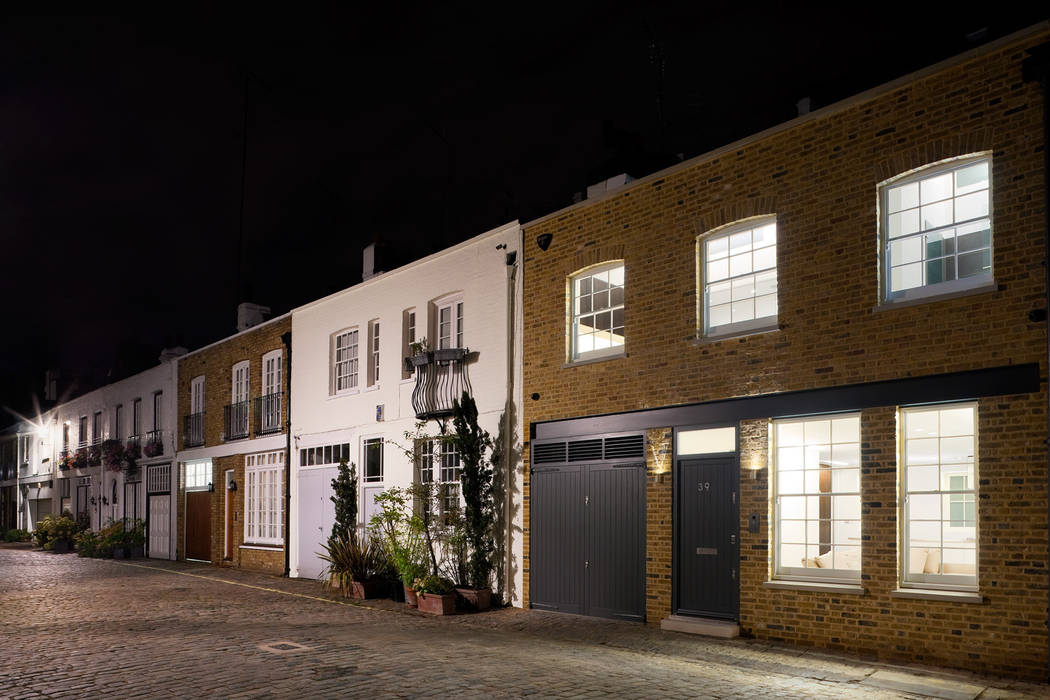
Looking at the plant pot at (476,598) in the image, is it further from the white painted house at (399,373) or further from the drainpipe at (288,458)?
the drainpipe at (288,458)

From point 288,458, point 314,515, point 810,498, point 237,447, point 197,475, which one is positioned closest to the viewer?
point 810,498

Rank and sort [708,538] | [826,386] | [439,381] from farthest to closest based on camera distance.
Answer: [439,381] < [708,538] < [826,386]

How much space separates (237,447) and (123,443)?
34.1 ft

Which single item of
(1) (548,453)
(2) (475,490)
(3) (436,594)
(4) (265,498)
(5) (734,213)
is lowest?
(3) (436,594)

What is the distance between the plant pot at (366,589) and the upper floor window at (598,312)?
18.4 ft

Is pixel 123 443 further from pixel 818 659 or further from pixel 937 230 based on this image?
pixel 937 230

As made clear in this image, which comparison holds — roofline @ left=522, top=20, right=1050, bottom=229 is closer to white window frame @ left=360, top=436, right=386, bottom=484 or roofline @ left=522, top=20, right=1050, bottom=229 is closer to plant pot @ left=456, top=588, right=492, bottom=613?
plant pot @ left=456, top=588, right=492, bottom=613

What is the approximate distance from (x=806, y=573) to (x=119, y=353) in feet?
116

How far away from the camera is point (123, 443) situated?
3144 centimetres

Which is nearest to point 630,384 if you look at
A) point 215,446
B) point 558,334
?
point 558,334

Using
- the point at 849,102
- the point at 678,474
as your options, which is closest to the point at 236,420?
the point at 678,474

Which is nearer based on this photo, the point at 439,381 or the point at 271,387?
the point at 439,381

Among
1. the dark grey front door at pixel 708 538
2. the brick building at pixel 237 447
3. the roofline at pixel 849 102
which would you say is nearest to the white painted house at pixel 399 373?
the brick building at pixel 237 447

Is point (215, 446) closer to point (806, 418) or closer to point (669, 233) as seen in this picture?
point (669, 233)
